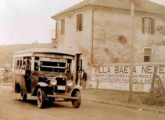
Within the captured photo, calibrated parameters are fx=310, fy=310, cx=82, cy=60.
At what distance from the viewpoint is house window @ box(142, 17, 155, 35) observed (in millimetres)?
30266

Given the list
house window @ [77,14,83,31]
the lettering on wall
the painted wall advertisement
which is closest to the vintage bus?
the painted wall advertisement

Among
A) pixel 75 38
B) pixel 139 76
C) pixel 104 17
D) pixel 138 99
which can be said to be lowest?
pixel 138 99

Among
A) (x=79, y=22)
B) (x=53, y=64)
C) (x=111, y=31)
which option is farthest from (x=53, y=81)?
(x=79, y=22)

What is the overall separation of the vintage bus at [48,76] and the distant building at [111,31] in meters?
12.2

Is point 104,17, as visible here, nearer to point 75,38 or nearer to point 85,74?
point 75,38

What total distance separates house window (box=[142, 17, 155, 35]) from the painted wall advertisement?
25.2ft

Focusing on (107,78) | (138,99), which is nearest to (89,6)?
(107,78)

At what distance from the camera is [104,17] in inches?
1123

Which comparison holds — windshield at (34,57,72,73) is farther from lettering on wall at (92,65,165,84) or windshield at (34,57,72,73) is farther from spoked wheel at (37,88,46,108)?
lettering on wall at (92,65,165,84)

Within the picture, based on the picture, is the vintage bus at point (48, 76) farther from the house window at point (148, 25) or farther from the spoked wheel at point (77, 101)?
the house window at point (148, 25)

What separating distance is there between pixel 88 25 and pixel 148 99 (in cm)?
1383

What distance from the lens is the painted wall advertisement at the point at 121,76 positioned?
1905 cm

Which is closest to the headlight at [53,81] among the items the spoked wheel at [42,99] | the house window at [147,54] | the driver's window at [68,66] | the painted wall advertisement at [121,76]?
the spoked wheel at [42,99]

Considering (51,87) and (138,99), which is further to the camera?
(138,99)
